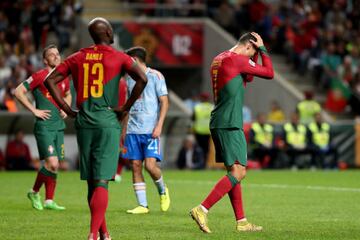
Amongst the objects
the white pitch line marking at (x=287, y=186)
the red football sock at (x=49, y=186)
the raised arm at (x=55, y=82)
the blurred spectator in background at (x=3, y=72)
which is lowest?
the white pitch line marking at (x=287, y=186)

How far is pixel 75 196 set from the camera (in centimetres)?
1956

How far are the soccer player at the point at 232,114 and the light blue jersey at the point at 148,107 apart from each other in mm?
2953

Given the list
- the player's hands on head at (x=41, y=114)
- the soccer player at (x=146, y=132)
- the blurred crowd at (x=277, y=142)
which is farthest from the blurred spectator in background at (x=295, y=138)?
the player's hands on head at (x=41, y=114)

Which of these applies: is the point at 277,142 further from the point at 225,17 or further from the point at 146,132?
the point at 146,132

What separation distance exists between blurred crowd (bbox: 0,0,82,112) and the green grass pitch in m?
8.09

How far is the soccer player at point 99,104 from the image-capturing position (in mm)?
11438

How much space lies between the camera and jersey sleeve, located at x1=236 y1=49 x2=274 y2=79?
1322 cm

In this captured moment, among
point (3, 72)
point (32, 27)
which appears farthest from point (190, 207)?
point (32, 27)

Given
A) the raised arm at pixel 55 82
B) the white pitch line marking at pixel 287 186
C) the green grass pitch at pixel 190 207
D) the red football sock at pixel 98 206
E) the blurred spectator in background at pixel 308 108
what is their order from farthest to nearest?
the blurred spectator in background at pixel 308 108
the white pitch line marking at pixel 287 186
the green grass pitch at pixel 190 207
the raised arm at pixel 55 82
the red football sock at pixel 98 206

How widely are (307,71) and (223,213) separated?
75.1 feet

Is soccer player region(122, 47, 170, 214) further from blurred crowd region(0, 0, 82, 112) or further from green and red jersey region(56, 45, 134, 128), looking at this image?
blurred crowd region(0, 0, 82, 112)

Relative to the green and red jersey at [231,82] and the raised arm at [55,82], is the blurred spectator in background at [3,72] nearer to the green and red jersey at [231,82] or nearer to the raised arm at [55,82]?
the green and red jersey at [231,82]

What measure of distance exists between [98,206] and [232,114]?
2.61 metres

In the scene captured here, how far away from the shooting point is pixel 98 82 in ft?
37.6
